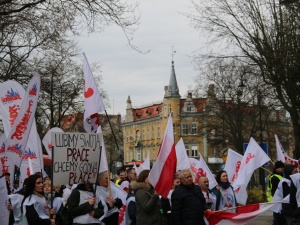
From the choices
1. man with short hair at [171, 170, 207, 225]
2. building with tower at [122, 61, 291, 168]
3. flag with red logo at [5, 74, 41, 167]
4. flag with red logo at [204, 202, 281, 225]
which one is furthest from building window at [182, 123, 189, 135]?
man with short hair at [171, 170, 207, 225]

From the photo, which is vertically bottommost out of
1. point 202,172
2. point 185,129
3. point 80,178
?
point 80,178

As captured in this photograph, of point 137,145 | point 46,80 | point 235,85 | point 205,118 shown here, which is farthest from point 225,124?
point 137,145

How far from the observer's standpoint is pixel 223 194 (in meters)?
14.0

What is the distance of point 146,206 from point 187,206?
2.06 ft

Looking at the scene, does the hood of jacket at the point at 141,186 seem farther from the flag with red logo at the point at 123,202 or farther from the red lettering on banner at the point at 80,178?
the flag with red logo at the point at 123,202

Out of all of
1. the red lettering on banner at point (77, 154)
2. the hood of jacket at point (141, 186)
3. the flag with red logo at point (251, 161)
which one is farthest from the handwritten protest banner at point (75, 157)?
the flag with red logo at point (251, 161)

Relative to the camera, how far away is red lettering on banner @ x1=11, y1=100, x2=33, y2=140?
12.3 metres

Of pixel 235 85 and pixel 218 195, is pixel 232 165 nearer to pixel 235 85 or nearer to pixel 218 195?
pixel 218 195

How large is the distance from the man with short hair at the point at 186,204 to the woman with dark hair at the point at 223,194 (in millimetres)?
2819

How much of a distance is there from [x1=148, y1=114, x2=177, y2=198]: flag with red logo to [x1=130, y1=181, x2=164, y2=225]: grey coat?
5.6 inches

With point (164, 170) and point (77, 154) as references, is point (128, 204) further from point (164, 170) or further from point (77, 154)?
point (77, 154)

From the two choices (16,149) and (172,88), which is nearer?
(16,149)

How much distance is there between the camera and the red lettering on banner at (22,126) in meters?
12.3

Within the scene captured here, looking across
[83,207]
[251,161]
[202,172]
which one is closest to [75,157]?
[83,207]
